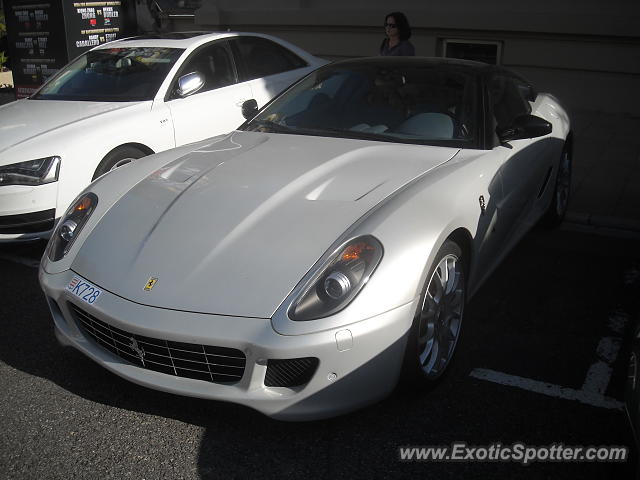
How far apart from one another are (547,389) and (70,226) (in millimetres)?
2359

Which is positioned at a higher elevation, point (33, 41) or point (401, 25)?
point (401, 25)

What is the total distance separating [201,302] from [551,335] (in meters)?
2.01

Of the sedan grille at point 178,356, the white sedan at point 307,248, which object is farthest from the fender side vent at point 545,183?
the sedan grille at point 178,356

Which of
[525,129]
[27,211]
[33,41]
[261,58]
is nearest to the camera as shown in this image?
[525,129]

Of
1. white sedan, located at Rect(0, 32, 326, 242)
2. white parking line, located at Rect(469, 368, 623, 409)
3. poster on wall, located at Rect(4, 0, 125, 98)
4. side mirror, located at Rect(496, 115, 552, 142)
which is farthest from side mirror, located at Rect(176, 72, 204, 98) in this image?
poster on wall, located at Rect(4, 0, 125, 98)

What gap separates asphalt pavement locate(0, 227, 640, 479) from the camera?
9.27 feet

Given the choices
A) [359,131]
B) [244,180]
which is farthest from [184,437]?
[359,131]

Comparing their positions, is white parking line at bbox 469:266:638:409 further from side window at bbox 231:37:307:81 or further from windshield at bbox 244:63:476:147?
side window at bbox 231:37:307:81

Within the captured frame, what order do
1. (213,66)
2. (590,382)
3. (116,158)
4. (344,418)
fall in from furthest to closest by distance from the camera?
1. (213,66)
2. (116,158)
3. (590,382)
4. (344,418)

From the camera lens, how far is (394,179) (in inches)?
137

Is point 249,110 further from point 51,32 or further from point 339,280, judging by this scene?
point 51,32

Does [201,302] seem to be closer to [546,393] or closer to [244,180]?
[244,180]

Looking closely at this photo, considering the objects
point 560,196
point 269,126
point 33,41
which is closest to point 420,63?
point 269,126

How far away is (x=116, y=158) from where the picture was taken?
5.33 metres
